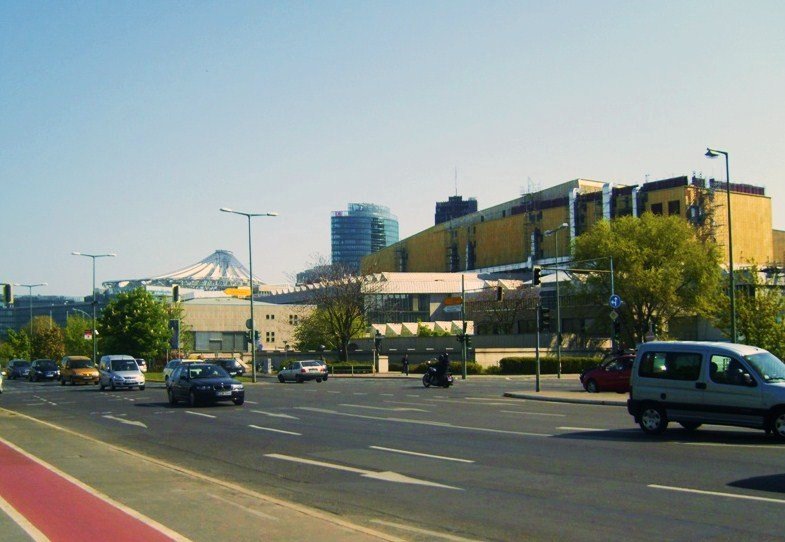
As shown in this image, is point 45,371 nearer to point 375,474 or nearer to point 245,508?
point 375,474

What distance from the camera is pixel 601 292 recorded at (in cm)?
7181

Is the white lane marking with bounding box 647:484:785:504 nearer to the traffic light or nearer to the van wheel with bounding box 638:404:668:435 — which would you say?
the van wheel with bounding box 638:404:668:435

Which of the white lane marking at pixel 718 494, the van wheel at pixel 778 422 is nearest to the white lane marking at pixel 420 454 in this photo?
the white lane marking at pixel 718 494

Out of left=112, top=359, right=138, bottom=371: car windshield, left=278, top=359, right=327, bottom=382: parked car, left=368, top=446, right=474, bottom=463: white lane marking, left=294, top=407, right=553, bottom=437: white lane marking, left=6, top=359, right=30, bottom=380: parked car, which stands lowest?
left=6, top=359, right=30, bottom=380: parked car

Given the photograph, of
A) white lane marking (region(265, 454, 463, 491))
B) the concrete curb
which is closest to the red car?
the concrete curb

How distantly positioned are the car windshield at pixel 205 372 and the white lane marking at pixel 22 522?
68.3 feet

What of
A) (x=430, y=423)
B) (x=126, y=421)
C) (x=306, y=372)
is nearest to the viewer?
(x=430, y=423)

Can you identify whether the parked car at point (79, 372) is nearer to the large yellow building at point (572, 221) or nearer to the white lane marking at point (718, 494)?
the large yellow building at point (572, 221)

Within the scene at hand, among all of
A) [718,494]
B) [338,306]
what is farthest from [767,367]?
[338,306]

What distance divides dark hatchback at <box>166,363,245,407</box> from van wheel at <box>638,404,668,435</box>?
1576cm

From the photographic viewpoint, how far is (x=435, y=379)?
4747 cm

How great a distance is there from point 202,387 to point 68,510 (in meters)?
20.5

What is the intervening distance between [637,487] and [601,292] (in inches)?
2424

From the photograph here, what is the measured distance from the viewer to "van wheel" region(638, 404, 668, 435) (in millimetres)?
18681
